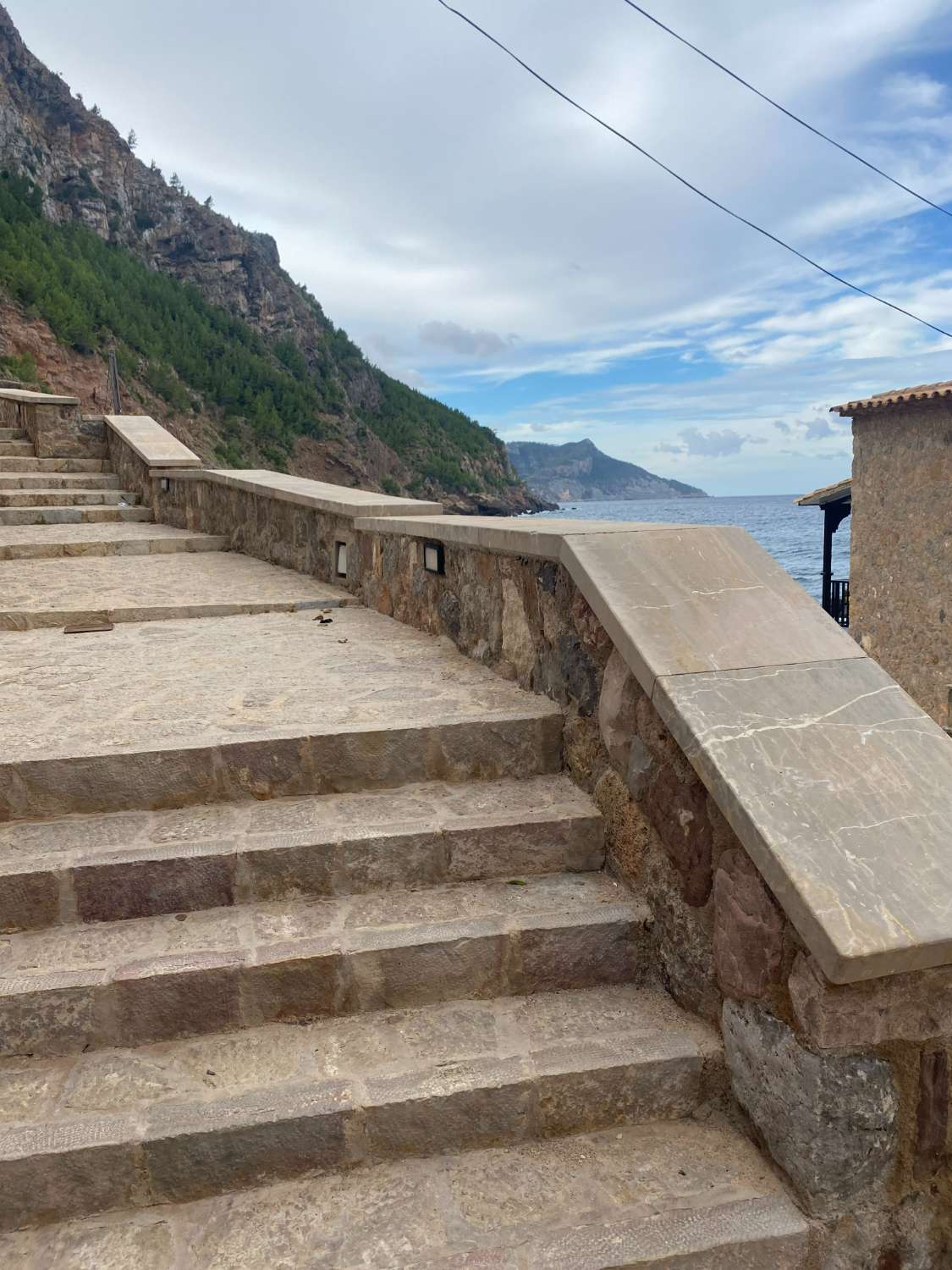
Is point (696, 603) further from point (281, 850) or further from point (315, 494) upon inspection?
point (315, 494)

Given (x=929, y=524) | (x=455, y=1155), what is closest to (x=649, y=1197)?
(x=455, y=1155)

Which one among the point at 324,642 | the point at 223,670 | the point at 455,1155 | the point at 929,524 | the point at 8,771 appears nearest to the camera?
the point at 455,1155

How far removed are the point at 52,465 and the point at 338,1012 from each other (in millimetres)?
8735

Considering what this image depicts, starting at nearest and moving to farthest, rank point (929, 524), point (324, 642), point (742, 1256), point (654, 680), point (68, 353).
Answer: point (742, 1256) < point (654, 680) < point (324, 642) < point (929, 524) < point (68, 353)

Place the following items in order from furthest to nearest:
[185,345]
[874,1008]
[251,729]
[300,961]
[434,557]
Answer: [185,345] < [434,557] < [251,729] < [300,961] < [874,1008]

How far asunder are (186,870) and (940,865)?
169 cm

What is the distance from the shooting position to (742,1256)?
1.57m

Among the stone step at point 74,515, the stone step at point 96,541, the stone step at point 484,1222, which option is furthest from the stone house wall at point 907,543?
the stone step at point 484,1222

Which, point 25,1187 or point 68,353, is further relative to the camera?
point 68,353

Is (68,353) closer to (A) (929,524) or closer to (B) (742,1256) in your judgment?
(A) (929,524)

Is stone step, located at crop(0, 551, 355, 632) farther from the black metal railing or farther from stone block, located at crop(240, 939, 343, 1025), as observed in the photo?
the black metal railing

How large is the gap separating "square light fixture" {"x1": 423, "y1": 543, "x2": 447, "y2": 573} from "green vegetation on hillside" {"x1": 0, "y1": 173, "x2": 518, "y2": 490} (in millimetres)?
38099

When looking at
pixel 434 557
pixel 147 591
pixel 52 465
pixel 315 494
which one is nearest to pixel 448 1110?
pixel 434 557

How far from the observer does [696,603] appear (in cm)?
224
